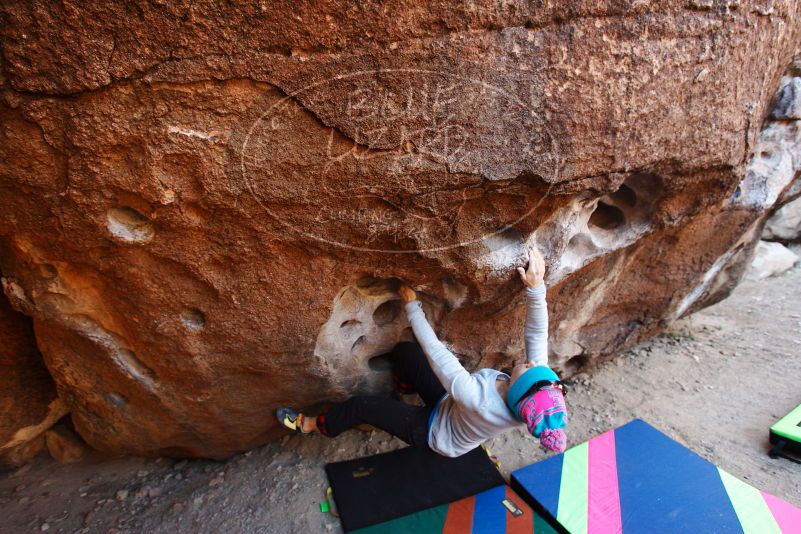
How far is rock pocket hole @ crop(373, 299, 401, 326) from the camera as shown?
2186 millimetres

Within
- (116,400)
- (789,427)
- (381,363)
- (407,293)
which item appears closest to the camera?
(407,293)

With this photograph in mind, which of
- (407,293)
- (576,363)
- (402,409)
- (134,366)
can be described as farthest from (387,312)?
(576,363)

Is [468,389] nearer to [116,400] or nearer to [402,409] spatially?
[402,409]

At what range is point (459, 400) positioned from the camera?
5.92ft

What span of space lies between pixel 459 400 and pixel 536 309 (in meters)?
0.44

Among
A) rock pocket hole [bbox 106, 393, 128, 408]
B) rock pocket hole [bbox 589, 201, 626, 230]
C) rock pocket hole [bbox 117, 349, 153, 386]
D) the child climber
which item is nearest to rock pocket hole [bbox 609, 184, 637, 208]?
rock pocket hole [bbox 589, 201, 626, 230]

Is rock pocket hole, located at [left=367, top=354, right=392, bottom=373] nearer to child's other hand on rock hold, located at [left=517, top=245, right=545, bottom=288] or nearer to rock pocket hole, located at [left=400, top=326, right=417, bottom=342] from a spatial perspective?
rock pocket hole, located at [left=400, top=326, right=417, bottom=342]

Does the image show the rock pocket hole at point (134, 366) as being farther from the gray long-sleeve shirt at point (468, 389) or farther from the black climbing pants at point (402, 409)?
the gray long-sleeve shirt at point (468, 389)

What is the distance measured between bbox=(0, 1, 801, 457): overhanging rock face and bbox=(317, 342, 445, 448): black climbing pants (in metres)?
0.10

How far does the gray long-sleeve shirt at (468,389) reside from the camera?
1.77m

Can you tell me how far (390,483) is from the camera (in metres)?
2.30

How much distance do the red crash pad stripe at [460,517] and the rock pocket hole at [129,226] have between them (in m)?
1.63

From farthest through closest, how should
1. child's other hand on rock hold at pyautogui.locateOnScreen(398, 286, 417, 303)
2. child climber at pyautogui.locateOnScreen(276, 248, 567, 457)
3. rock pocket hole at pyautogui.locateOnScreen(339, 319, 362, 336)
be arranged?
rock pocket hole at pyautogui.locateOnScreen(339, 319, 362, 336) → child's other hand on rock hold at pyautogui.locateOnScreen(398, 286, 417, 303) → child climber at pyautogui.locateOnScreen(276, 248, 567, 457)

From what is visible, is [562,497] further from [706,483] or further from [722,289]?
[722,289]
